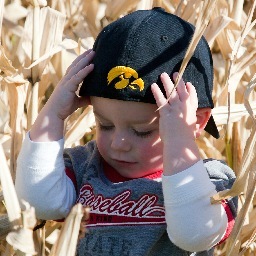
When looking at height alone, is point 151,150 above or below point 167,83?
below

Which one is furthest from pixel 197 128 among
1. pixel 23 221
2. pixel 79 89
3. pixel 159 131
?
pixel 23 221

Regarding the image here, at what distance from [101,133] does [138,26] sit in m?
0.19

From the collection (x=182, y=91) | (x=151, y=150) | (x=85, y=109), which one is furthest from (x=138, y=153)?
(x=85, y=109)

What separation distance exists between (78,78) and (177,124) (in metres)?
0.20

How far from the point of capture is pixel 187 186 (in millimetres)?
1463

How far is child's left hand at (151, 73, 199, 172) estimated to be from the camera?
1.47 m

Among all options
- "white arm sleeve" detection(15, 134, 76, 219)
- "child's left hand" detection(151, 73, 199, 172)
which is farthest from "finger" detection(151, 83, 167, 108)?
"white arm sleeve" detection(15, 134, 76, 219)

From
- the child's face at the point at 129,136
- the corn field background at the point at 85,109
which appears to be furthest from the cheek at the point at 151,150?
the corn field background at the point at 85,109

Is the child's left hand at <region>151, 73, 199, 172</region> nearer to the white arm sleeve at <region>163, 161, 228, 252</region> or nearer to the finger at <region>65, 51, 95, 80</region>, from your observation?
the white arm sleeve at <region>163, 161, 228, 252</region>

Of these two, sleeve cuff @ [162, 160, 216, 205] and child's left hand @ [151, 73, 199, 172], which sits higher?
child's left hand @ [151, 73, 199, 172]

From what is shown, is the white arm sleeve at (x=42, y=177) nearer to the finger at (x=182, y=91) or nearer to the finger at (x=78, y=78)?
the finger at (x=78, y=78)

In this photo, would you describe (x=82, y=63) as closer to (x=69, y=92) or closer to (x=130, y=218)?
(x=69, y=92)

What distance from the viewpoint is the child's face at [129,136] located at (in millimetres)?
1491

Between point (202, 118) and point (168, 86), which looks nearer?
point (168, 86)
